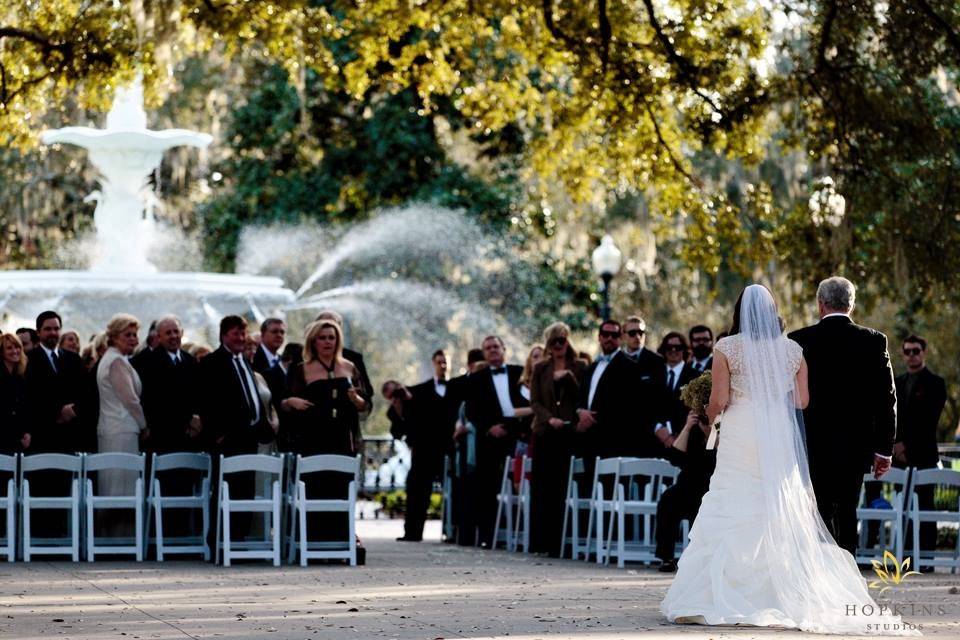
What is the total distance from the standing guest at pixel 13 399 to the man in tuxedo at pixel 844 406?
276 inches

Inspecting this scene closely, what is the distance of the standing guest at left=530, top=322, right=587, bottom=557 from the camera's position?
659 inches

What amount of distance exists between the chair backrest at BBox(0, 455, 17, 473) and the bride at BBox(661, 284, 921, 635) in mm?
6697

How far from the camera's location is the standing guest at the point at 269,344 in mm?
16062

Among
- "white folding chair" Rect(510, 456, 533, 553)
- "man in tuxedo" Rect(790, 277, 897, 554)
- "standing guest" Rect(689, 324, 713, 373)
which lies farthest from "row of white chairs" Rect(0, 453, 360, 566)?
"man in tuxedo" Rect(790, 277, 897, 554)

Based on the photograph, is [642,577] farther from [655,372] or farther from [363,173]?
[363,173]

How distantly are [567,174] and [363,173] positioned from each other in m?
8.75

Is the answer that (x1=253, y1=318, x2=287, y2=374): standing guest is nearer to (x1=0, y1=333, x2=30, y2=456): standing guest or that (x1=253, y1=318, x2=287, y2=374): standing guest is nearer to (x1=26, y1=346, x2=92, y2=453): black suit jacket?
(x1=26, y1=346, x2=92, y2=453): black suit jacket

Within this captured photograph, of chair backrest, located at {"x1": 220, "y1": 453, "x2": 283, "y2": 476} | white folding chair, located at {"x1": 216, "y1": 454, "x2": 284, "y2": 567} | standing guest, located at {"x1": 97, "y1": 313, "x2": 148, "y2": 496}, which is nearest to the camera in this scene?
white folding chair, located at {"x1": 216, "y1": 454, "x2": 284, "y2": 567}

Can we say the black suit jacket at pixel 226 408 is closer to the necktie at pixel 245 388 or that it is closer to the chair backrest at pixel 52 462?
the necktie at pixel 245 388

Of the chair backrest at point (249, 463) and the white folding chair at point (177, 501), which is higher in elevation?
the chair backrest at point (249, 463)

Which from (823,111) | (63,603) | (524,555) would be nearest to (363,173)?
(823,111)

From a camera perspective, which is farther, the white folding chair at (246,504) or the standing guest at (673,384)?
the standing guest at (673,384)

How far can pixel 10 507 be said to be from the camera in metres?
14.9

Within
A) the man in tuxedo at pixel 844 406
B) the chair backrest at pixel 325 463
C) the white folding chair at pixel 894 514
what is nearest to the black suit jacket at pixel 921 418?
the white folding chair at pixel 894 514
